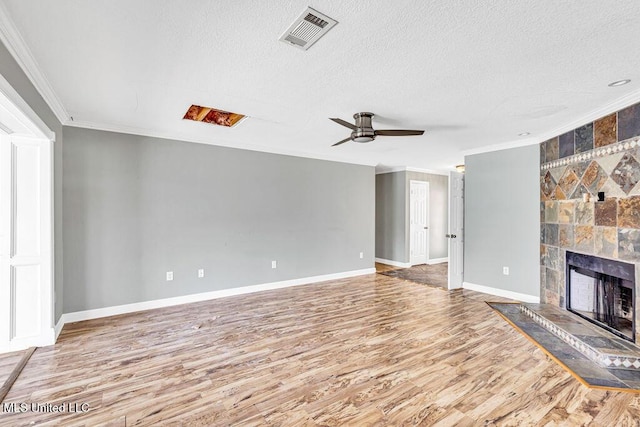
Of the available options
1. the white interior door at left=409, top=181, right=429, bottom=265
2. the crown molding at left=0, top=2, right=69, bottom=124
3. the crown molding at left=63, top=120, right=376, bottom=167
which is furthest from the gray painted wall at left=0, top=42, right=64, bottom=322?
the white interior door at left=409, top=181, right=429, bottom=265

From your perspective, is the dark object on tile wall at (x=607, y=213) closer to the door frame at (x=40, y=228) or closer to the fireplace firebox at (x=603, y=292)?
the fireplace firebox at (x=603, y=292)

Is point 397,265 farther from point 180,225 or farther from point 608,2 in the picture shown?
point 608,2

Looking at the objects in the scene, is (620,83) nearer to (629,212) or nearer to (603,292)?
(629,212)

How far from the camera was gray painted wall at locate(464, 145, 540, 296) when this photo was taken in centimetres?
443

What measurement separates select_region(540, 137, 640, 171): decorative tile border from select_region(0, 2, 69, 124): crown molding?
487cm

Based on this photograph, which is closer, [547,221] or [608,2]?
[608,2]

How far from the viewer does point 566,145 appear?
3.76 metres

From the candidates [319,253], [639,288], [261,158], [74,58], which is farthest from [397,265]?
[74,58]

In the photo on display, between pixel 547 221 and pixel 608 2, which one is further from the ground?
pixel 608 2

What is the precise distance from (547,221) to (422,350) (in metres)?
2.78

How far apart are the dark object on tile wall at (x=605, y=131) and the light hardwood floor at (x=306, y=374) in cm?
225

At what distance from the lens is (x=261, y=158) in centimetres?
497

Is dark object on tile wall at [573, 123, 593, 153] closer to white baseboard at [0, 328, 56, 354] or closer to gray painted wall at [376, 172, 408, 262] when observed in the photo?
gray painted wall at [376, 172, 408, 262]

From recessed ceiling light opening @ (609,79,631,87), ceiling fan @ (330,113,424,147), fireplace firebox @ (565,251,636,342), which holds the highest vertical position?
recessed ceiling light opening @ (609,79,631,87)
